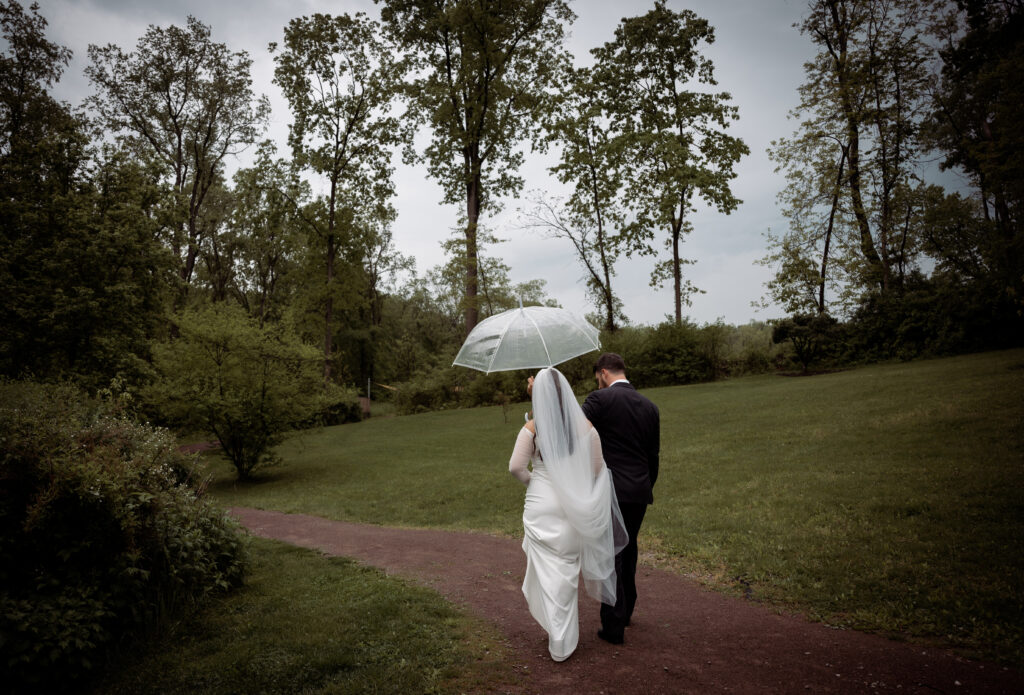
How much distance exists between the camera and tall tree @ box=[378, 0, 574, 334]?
84.5 feet

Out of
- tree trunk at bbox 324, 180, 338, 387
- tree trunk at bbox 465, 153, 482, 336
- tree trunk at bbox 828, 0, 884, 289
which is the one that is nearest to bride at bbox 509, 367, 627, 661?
tree trunk at bbox 465, 153, 482, 336

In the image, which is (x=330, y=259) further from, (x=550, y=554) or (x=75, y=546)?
(x=550, y=554)

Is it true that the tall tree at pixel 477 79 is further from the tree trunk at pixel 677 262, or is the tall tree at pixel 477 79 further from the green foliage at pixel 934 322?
the green foliage at pixel 934 322

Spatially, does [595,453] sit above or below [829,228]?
below

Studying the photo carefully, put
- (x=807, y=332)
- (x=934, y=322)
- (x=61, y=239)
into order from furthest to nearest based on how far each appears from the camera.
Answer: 1. (x=807, y=332)
2. (x=934, y=322)
3. (x=61, y=239)

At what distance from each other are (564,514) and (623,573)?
0.92m

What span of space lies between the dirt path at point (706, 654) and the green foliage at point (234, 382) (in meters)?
11.8

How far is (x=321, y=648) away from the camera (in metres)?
4.63

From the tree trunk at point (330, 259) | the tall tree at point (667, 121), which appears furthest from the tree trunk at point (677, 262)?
the tree trunk at point (330, 259)

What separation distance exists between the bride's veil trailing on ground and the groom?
0.51ft

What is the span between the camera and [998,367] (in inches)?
569

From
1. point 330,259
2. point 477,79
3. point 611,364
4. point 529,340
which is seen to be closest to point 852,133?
point 477,79

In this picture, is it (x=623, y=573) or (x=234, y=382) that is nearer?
(x=623, y=573)

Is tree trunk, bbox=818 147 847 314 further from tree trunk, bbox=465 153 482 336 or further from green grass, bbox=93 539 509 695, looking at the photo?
green grass, bbox=93 539 509 695
